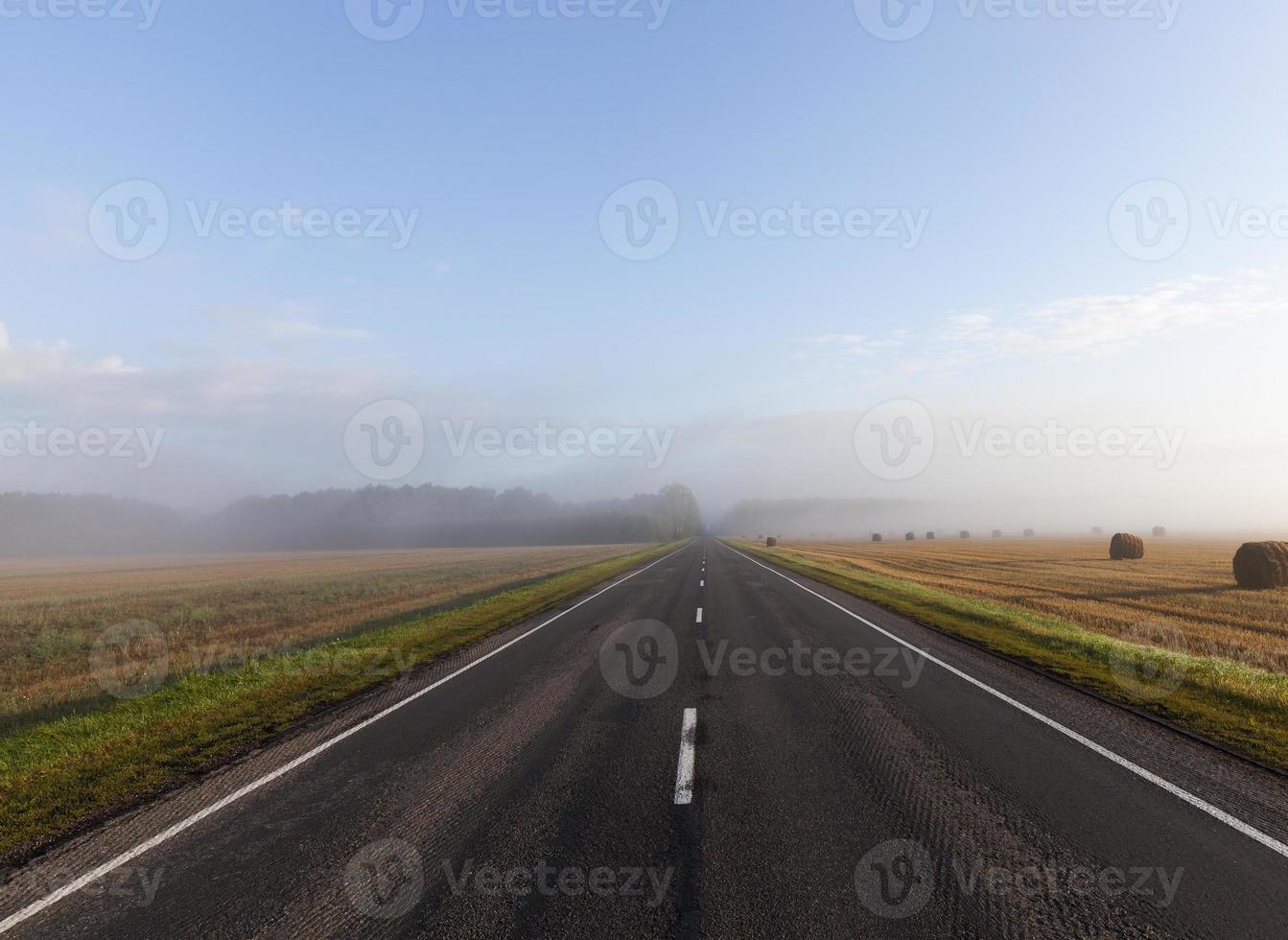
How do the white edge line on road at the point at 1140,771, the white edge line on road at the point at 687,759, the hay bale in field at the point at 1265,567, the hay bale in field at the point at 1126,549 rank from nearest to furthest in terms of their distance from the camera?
the white edge line on road at the point at 1140,771, the white edge line on road at the point at 687,759, the hay bale in field at the point at 1265,567, the hay bale in field at the point at 1126,549

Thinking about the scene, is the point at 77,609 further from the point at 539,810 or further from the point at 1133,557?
the point at 1133,557

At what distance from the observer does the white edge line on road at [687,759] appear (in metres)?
5.43

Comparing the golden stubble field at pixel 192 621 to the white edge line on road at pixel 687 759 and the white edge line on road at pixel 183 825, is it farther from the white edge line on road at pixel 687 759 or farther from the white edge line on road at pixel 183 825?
the white edge line on road at pixel 687 759

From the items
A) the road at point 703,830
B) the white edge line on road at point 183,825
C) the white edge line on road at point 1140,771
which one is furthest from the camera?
the white edge line on road at point 1140,771

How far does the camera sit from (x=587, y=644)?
12.7 m

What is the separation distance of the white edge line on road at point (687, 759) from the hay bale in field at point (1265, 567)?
90.7 ft

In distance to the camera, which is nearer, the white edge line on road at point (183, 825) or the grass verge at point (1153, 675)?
the white edge line on road at point (183, 825)

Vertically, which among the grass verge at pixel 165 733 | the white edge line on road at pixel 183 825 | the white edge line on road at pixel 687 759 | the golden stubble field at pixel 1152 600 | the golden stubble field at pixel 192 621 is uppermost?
the white edge line on road at pixel 687 759

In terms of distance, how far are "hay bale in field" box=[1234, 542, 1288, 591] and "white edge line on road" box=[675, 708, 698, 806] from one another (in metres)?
27.6

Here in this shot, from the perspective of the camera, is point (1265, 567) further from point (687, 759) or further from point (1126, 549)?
point (687, 759)

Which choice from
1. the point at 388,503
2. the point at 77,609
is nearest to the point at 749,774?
the point at 77,609

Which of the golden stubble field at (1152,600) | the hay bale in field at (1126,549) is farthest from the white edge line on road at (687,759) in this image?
the hay bale in field at (1126,549)

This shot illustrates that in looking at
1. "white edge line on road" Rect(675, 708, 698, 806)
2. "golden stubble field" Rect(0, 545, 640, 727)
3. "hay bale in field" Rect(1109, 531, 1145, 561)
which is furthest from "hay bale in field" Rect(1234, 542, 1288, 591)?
"golden stubble field" Rect(0, 545, 640, 727)

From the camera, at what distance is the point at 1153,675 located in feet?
32.0
